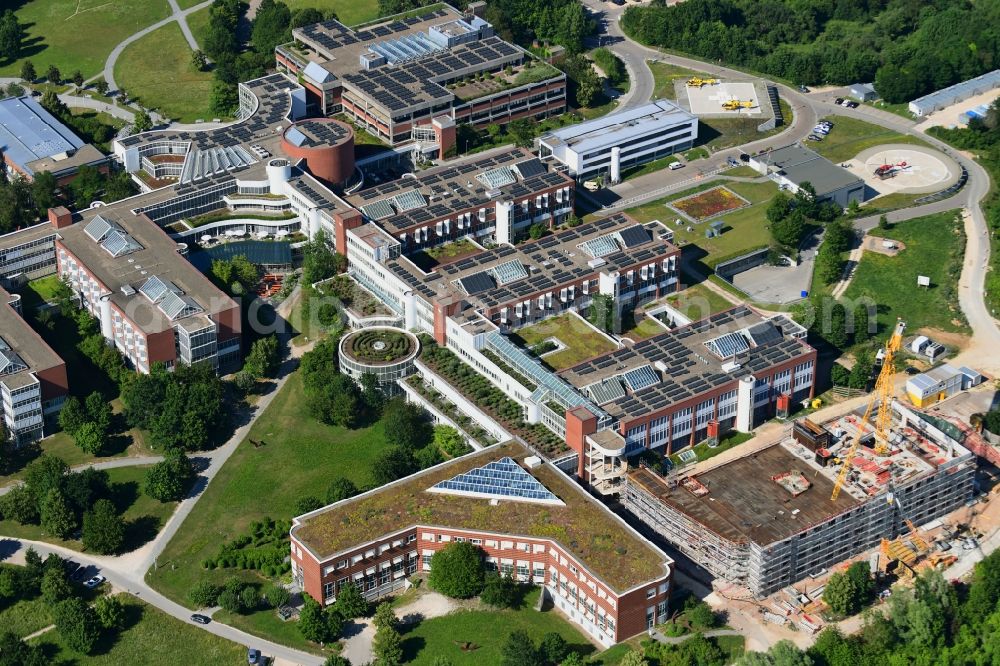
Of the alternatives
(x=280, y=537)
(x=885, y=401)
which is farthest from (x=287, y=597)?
(x=885, y=401)

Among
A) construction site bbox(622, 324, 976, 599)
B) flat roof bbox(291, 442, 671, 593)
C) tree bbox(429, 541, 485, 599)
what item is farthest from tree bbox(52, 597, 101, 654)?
construction site bbox(622, 324, 976, 599)

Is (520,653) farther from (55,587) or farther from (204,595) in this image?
(55,587)

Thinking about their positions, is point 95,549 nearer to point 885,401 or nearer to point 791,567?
point 791,567

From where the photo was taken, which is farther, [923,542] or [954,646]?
[923,542]

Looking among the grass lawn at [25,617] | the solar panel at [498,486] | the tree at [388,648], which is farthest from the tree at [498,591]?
the grass lawn at [25,617]

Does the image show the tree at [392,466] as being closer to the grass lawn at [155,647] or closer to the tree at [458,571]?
the tree at [458,571]

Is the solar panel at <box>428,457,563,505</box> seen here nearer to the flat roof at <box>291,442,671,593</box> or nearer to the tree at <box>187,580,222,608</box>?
the flat roof at <box>291,442,671,593</box>
